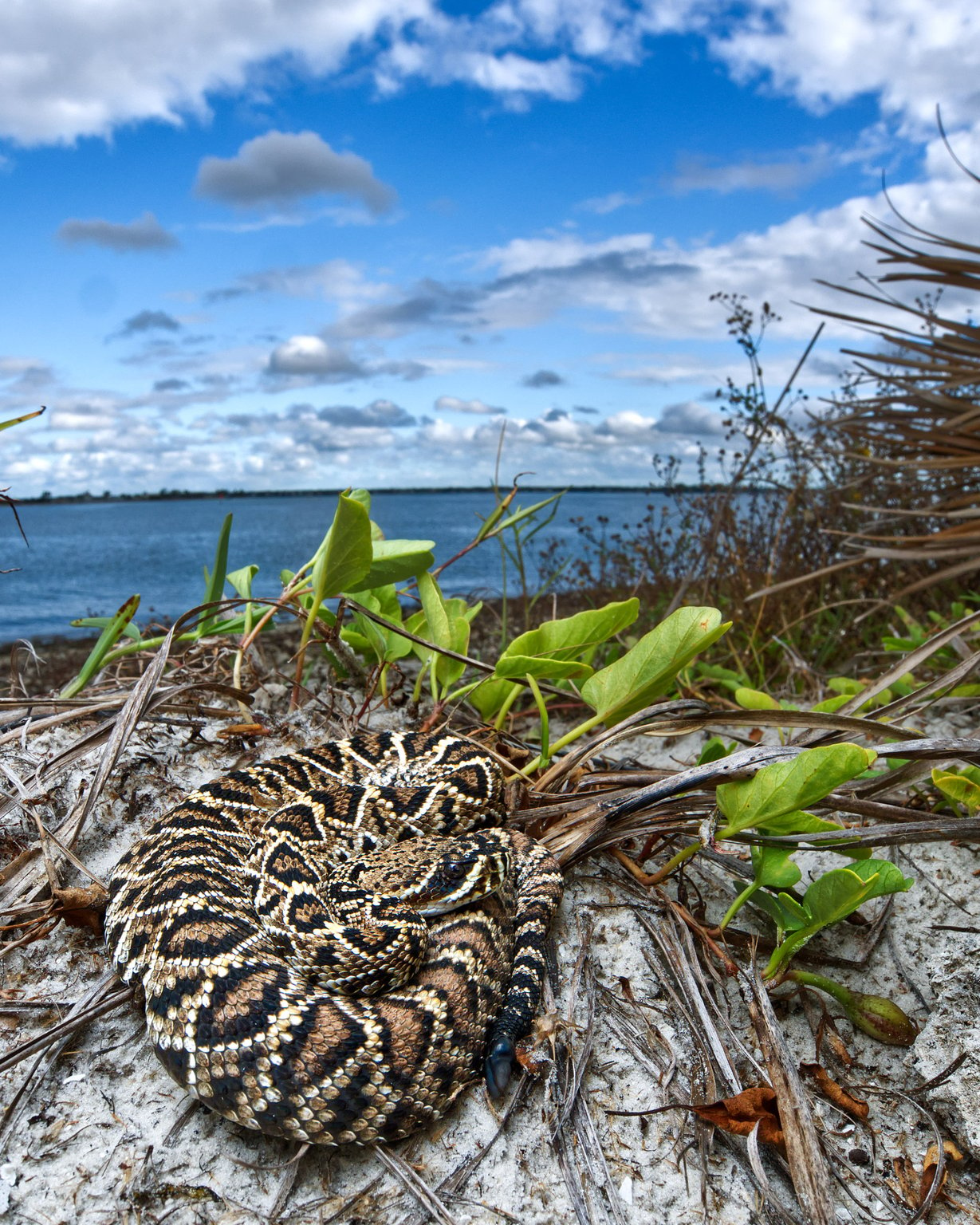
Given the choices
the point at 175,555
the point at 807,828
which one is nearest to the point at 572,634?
the point at 807,828

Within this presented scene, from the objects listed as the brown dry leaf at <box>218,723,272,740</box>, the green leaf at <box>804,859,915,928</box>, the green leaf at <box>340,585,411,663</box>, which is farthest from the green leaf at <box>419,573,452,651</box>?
the green leaf at <box>804,859,915,928</box>

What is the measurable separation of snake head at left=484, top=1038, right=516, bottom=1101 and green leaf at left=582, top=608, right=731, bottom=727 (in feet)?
3.88

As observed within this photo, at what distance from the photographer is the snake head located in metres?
2.28

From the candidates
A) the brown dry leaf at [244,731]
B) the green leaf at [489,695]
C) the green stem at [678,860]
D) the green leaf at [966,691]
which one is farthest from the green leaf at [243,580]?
the green leaf at [966,691]

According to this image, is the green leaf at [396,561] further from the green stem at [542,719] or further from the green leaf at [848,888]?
the green leaf at [848,888]

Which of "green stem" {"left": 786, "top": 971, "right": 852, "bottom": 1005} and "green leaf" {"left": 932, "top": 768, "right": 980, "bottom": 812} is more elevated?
"green leaf" {"left": 932, "top": 768, "right": 980, "bottom": 812}

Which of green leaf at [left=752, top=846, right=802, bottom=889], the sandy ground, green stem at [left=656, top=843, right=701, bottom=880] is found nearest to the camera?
the sandy ground

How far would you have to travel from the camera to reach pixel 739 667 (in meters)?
5.76

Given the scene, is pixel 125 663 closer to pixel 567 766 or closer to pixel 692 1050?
pixel 567 766

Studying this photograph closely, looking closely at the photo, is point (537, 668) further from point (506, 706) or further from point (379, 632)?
point (379, 632)

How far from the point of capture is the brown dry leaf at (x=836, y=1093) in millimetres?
2391

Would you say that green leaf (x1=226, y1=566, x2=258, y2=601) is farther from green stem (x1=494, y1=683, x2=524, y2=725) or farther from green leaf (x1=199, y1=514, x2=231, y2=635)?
green stem (x1=494, y1=683, x2=524, y2=725)

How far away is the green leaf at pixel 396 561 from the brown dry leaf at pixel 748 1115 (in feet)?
7.15

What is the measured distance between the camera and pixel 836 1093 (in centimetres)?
243
